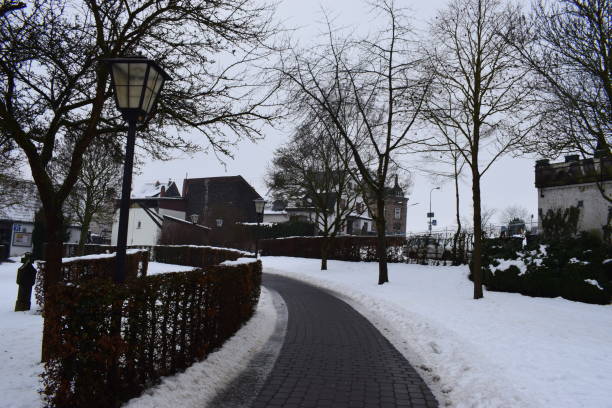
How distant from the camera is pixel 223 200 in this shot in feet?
181

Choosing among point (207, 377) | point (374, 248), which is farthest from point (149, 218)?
point (207, 377)

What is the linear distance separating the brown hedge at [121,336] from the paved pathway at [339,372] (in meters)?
1.22

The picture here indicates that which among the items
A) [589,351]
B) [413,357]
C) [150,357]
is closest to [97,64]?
[150,357]

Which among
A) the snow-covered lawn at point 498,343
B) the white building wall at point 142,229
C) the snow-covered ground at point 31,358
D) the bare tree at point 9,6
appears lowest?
the snow-covered ground at point 31,358

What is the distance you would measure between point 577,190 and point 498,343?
16569 mm

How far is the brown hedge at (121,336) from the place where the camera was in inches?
151

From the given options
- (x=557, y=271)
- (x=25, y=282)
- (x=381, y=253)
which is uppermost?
(x=381, y=253)

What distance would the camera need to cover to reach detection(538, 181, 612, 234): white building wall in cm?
1941

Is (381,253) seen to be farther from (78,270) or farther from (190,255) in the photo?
(190,255)

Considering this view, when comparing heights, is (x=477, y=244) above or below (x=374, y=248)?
above

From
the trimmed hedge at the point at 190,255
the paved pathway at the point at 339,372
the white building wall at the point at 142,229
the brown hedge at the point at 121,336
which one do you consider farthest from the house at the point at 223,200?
the brown hedge at the point at 121,336

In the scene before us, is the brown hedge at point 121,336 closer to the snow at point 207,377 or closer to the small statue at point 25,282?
the snow at point 207,377

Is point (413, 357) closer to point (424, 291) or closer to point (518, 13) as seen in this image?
point (424, 291)

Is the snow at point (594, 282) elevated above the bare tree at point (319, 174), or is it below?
below
